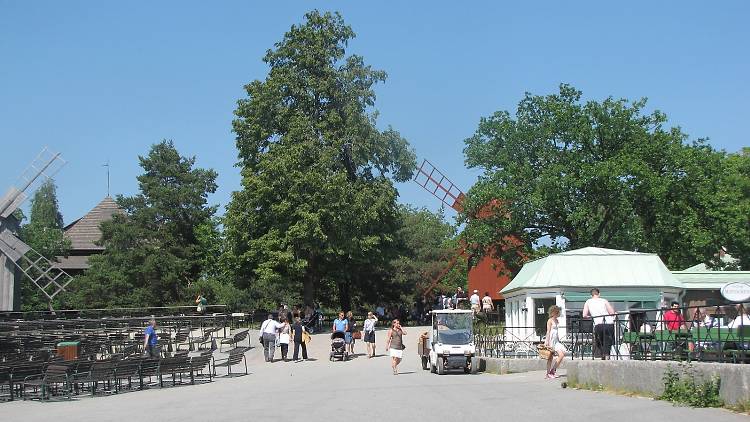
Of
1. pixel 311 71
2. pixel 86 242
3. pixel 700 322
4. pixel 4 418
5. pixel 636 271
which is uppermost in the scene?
pixel 311 71

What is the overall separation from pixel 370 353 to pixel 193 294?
2644 centimetres

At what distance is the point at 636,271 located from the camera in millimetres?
34906

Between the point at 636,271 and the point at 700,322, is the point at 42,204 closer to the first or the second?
the point at 636,271

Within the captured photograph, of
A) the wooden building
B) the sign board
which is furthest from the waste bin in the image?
the wooden building

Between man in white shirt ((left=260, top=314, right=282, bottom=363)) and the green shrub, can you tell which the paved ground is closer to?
the green shrub

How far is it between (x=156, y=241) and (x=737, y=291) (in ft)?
160

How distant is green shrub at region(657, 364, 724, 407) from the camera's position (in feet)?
44.5

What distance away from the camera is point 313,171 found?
1866 inches

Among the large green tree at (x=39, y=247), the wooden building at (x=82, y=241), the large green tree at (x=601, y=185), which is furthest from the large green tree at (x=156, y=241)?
the large green tree at (x=601, y=185)

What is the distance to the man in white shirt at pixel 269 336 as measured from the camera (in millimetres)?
33531

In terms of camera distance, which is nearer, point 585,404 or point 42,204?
point 585,404

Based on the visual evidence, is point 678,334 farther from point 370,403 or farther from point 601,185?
point 601,185

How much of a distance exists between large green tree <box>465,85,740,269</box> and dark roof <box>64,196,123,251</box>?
39656mm

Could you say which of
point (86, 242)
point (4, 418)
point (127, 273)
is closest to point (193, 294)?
point (127, 273)
